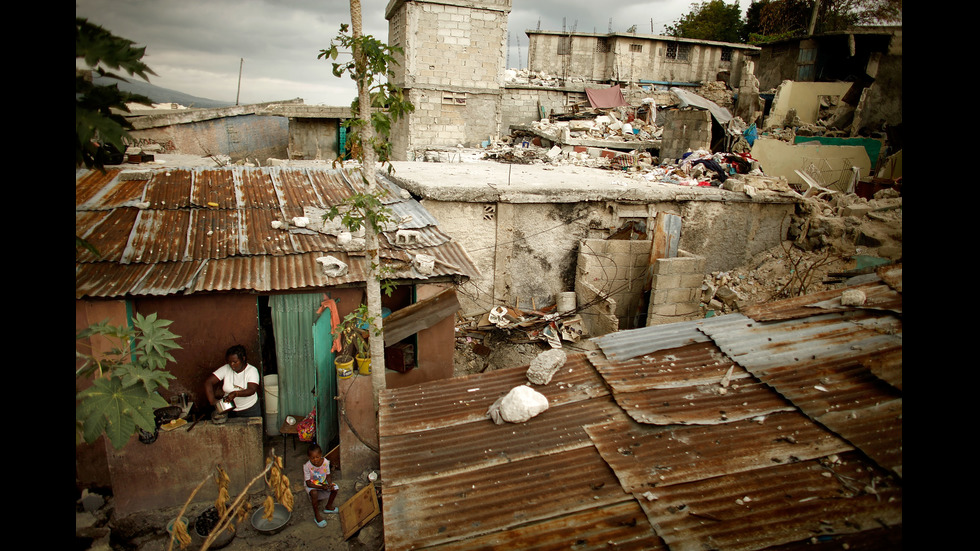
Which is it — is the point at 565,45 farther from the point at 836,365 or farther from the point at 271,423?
the point at 836,365

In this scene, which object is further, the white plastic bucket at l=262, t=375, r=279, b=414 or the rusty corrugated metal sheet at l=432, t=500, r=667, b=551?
the white plastic bucket at l=262, t=375, r=279, b=414

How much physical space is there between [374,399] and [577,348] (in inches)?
167

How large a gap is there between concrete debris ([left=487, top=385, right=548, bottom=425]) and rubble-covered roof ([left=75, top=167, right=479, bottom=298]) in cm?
273

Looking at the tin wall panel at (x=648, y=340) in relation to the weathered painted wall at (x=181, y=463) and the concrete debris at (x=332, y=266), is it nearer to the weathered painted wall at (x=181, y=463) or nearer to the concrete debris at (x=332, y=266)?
the concrete debris at (x=332, y=266)

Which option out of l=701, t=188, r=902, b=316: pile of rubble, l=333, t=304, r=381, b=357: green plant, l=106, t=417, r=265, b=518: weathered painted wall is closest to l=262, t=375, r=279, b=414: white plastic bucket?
l=106, t=417, r=265, b=518: weathered painted wall

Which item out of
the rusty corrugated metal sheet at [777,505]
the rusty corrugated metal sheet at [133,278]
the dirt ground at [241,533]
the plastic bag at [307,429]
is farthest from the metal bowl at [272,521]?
the rusty corrugated metal sheet at [777,505]

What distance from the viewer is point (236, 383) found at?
20.4 ft

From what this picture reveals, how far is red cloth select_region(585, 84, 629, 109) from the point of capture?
2198 centimetres

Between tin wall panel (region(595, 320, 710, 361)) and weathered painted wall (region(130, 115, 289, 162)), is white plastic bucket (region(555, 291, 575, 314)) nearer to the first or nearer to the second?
tin wall panel (region(595, 320, 710, 361))

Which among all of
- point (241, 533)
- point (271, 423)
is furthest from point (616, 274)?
point (241, 533)

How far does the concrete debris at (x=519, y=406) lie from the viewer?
4027mm

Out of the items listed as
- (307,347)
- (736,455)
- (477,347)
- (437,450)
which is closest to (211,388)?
(307,347)

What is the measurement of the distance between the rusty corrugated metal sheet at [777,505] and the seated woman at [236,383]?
5108 mm
